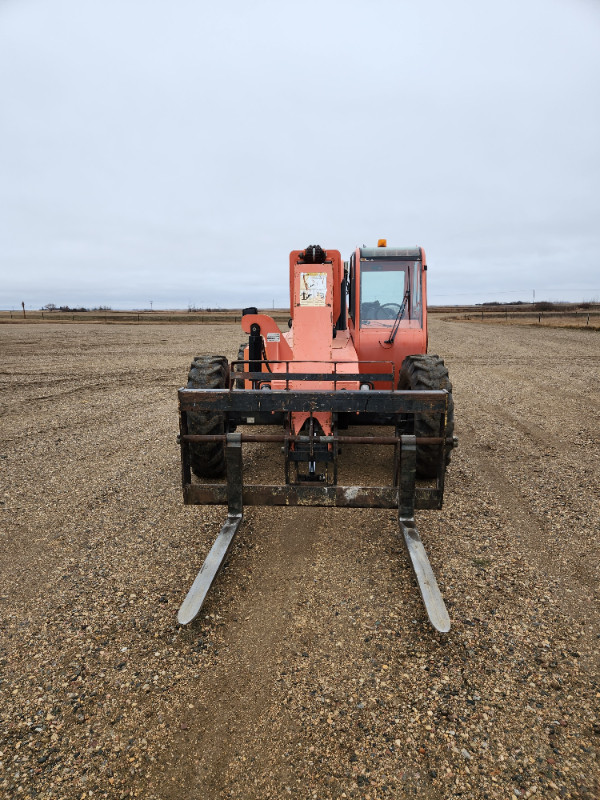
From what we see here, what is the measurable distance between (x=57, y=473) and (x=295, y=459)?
3582 millimetres

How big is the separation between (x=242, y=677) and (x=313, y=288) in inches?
172

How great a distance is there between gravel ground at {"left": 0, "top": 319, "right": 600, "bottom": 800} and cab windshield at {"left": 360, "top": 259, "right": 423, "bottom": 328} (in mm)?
2103

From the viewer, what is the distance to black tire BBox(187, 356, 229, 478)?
490cm

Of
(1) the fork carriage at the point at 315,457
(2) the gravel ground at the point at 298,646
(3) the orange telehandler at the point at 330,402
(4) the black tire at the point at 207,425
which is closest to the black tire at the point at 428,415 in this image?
(3) the orange telehandler at the point at 330,402

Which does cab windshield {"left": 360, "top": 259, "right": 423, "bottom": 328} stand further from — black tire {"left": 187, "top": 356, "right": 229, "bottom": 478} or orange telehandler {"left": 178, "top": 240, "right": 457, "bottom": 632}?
black tire {"left": 187, "top": 356, "right": 229, "bottom": 478}

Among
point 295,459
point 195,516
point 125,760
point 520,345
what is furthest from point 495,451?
point 520,345

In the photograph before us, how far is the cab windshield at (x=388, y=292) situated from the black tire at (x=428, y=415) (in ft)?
4.50

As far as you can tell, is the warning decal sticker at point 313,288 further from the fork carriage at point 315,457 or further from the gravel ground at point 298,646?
the gravel ground at point 298,646

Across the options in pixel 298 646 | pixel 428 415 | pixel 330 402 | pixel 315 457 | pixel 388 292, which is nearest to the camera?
pixel 298 646

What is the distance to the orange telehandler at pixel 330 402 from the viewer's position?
389 centimetres

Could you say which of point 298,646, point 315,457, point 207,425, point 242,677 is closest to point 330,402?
point 315,457

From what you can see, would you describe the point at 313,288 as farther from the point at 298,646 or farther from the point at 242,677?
the point at 242,677

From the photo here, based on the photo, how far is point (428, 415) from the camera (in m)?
4.71

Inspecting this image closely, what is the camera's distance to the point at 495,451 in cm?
685
